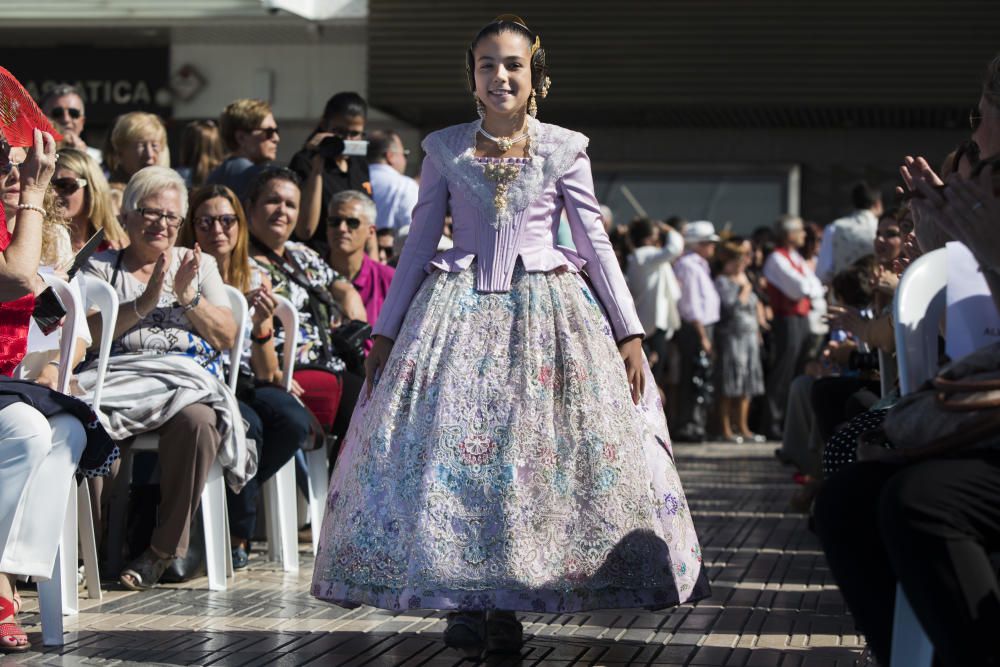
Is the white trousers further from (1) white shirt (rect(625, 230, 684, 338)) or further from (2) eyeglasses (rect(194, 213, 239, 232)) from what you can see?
(1) white shirt (rect(625, 230, 684, 338))

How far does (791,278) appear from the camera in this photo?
14117mm

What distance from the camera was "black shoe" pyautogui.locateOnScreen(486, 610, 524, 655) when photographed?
4758 mm

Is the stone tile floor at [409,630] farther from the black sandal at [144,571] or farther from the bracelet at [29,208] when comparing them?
the bracelet at [29,208]

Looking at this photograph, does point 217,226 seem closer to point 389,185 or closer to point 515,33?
point 515,33

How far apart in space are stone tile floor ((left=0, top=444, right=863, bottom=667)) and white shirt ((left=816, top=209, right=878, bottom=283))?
4.23m

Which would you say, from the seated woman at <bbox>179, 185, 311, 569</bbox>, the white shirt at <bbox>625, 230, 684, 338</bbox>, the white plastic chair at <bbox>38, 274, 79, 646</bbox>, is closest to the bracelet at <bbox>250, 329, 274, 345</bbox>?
the seated woman at <bbox>179, 185, 311, 569</bbox>

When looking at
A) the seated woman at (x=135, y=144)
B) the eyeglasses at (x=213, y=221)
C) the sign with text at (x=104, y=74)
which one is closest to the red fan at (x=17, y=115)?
the eyeglasses at (x=213, y=221)

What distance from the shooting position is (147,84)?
1895cm

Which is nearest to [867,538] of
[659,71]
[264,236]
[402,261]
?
[402,261]

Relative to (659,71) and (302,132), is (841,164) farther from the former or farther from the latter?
(302,132)

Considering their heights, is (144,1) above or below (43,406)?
above

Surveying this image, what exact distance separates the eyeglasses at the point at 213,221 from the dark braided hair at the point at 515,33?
191cm

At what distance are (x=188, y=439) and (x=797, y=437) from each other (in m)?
3.92

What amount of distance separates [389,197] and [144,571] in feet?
13.5
